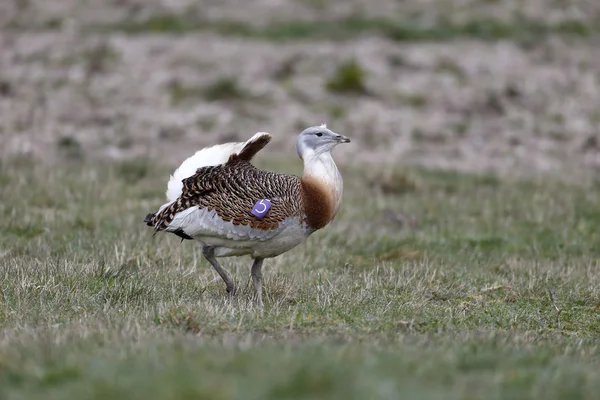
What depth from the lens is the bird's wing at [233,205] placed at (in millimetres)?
7605

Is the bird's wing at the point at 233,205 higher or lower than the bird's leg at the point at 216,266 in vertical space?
higher

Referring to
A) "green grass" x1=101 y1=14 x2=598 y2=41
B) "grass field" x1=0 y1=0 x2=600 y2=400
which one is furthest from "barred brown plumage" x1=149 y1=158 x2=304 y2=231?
"green grass" x1=101 y1=14 x2=598 y2=41

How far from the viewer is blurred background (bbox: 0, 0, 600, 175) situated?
18500mm

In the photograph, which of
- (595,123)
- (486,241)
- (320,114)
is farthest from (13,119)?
(595,123)

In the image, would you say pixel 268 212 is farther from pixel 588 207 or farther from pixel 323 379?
pixel 588 207

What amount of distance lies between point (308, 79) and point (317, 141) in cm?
1421

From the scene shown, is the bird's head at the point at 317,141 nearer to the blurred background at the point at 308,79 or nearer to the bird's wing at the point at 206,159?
the bird's wing at the point at 206,159

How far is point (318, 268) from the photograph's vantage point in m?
9.76

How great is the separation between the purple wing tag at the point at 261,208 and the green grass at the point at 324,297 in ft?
2.30

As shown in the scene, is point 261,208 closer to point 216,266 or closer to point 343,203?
point 216,266

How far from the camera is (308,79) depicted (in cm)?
2202

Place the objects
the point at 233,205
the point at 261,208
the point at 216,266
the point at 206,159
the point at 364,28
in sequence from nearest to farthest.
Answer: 1. the point at 261,208
2. the point at 233,205
3. the point at 216,266
4. the point at 206,159
5. the point at 364,28

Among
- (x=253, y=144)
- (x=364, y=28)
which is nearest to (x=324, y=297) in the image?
(x=253, y=144)

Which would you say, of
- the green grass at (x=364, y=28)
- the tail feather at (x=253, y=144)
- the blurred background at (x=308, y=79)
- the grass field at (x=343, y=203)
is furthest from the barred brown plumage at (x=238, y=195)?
the green grass at (x=364, y=28)
